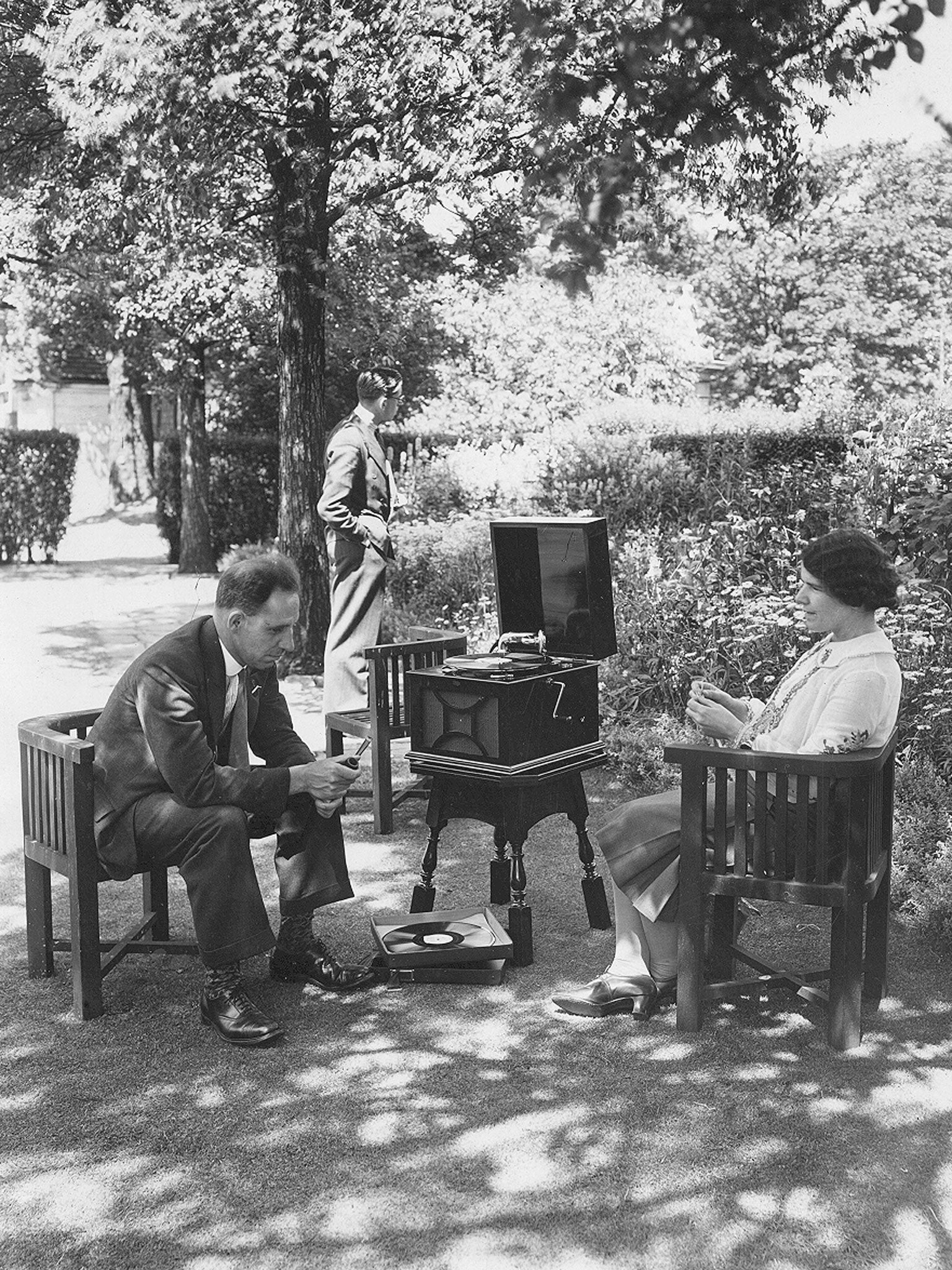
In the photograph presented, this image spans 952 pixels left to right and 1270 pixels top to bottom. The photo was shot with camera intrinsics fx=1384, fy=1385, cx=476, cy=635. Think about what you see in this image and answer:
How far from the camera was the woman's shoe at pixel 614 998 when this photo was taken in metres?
4.52

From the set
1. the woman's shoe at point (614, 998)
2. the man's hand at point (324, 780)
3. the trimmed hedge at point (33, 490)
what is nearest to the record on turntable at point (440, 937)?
the woman's shoe at point (614, 998)

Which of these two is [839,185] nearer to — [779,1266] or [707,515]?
[707,515]

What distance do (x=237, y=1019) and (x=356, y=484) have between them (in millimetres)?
4203

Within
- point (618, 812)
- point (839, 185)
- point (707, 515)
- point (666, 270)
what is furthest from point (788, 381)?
point (618, 812)

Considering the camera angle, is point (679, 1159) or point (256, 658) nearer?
point (679, 1159)

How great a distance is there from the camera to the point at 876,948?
4664mm

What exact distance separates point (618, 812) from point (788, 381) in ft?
112

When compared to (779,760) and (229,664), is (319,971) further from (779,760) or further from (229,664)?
(779,760)

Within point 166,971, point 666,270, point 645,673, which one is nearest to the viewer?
point 166,971

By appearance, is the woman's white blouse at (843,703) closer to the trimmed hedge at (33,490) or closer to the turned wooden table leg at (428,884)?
the turned wooden table leg at (428,884)

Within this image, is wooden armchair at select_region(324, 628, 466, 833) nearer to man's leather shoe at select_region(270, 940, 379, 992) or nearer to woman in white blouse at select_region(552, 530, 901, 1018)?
man's leather shoe at select_region(270, 940, 379, 992)

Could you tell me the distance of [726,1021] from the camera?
14.8ft

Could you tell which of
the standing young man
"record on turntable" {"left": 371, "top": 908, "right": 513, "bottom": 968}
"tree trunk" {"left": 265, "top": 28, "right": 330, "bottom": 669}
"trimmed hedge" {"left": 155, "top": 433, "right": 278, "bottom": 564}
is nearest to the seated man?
"record on turntable" {"left": 371, "top": 908, "right": 513, "bottom": 968}

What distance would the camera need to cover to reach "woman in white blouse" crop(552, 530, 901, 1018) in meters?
4.27
